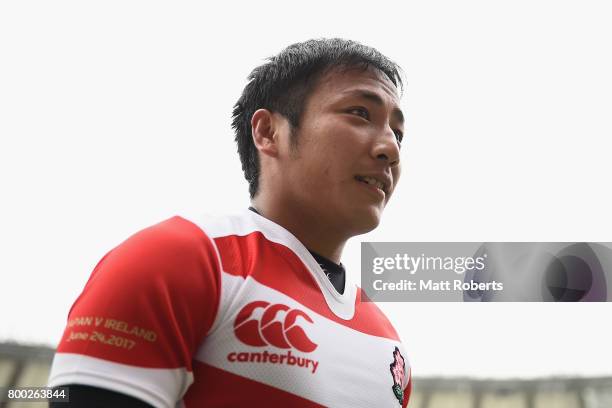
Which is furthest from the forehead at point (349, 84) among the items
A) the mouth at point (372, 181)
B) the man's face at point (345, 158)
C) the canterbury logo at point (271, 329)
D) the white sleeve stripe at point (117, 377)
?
the white sleeve stripe at point (117, 377)

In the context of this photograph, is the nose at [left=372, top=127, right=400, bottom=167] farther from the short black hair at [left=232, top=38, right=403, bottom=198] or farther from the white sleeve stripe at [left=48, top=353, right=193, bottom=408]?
the white sleeve stripe at [left=48, top=353, right=193, bottom=408]

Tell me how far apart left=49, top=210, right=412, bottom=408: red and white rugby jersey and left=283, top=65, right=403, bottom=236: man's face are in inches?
3.1

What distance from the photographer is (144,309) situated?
448 mm

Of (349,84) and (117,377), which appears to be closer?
(117,377)

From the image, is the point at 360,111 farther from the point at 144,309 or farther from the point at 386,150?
the point at 144,309

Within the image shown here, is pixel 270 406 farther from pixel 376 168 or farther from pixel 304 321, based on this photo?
pixel 376 168

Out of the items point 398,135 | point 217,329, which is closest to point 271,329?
point 217,329

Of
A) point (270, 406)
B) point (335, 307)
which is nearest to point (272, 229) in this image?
point (335, 307)

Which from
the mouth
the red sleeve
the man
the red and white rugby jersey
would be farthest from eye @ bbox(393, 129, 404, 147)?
the red sleeve

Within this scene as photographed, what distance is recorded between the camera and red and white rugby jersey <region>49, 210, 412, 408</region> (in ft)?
1.44

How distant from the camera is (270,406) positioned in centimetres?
50

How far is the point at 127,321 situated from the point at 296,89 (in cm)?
46

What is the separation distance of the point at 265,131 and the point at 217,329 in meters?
0.37

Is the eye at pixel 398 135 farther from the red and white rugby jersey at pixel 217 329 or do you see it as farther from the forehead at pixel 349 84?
the red and white rugby jersey at pixel 217 329
